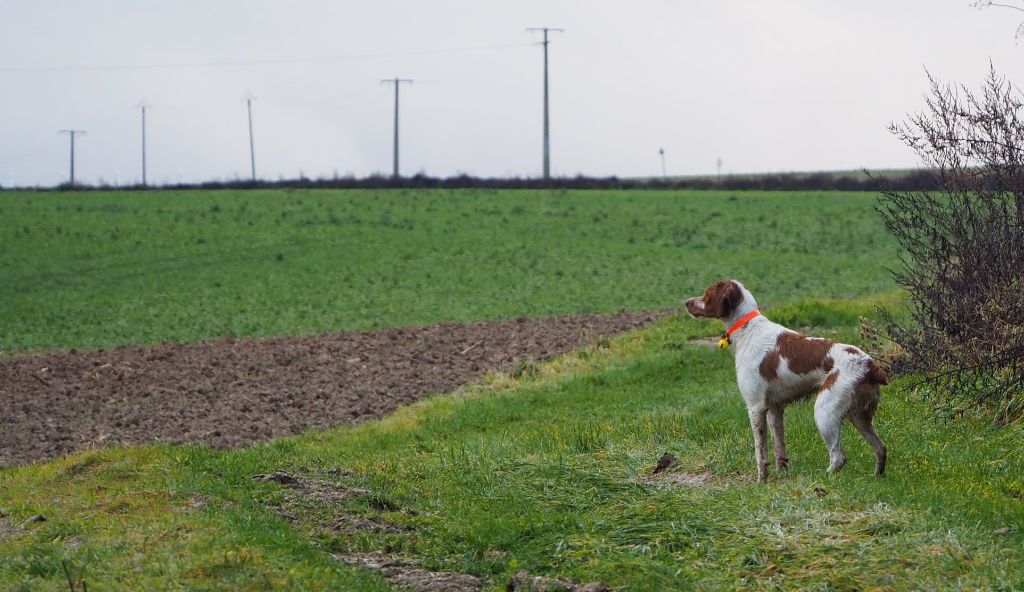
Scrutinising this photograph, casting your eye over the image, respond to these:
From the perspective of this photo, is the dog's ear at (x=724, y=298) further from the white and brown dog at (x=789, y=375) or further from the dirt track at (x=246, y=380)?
the dirt track at (x=246, y=380)

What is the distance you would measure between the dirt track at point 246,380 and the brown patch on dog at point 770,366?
838 centimetres

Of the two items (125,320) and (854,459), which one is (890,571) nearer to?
(854,459)

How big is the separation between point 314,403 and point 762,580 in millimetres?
12156

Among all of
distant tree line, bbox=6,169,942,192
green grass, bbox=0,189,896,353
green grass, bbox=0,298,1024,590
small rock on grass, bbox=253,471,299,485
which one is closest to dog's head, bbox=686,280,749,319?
green grass, bbox=0,298,1024,590

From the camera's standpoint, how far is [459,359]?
2191 cm

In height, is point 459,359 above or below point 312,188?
below

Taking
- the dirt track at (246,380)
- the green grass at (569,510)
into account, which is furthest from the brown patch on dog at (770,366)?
the dirt track at (246,380)

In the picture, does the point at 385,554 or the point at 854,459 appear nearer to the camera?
the point at 385,554

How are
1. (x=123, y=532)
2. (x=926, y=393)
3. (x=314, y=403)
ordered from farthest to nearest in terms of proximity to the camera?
(x=314, y=403) → (x=926, y=393) → (x=123, y=532)

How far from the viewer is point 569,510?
9.13 meters

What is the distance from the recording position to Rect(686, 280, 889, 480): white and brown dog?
878 centimetres

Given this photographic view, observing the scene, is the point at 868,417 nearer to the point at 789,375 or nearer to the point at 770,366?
the point at 789,375

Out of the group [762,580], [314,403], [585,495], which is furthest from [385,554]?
[314,403]

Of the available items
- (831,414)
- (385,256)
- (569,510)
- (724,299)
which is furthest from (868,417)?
(385,256)
